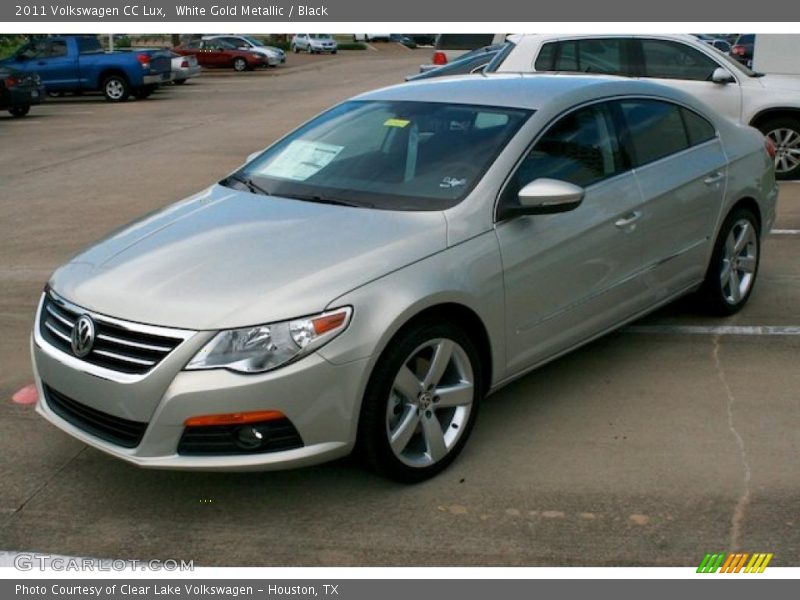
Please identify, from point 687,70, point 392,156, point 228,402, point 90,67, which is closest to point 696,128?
point 392,156

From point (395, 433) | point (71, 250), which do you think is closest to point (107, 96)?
point (71, 250)

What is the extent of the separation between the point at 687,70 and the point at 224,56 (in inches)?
1247

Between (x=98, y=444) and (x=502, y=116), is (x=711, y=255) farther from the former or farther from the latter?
(x=98, y=444)

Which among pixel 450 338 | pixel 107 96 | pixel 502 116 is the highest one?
pixel 502 116

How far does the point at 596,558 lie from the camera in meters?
3.65

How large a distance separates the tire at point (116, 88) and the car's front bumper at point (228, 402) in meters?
23.1

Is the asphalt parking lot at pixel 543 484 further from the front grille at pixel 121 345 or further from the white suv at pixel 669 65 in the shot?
the white suv at pixel 669 65

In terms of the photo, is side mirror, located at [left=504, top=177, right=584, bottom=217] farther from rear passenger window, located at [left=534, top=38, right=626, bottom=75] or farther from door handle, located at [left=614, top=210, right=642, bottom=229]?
rear passenger window, located at [left=534, top=38, right=626, bottom=75]

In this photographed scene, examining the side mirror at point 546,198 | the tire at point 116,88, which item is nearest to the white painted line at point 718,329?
the side mirror at point 546,198

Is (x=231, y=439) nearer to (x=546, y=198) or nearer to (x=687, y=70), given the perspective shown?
(x=546, y=198)

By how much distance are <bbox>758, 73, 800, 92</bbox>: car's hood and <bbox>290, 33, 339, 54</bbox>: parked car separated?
45270mm

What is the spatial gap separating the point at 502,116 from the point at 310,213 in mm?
1098
